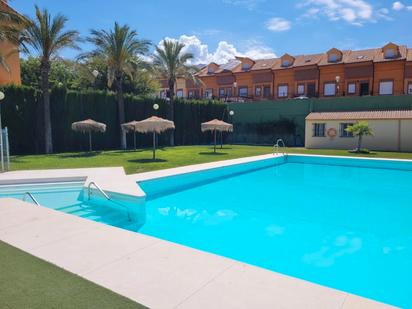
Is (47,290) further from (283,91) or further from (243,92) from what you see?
(243,92)

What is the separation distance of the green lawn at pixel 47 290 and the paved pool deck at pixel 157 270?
0.41 feet

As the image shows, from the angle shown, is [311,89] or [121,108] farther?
[311,89]

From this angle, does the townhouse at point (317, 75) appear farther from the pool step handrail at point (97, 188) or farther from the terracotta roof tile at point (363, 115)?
the pool step handrail at point (97, 188)

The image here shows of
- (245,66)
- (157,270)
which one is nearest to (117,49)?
(157,270)

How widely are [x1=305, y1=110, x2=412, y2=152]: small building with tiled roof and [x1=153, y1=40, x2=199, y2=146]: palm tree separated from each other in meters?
10.2

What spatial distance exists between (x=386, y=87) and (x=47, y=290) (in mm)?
34503

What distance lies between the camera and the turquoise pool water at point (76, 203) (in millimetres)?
7043

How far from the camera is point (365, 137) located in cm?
2227

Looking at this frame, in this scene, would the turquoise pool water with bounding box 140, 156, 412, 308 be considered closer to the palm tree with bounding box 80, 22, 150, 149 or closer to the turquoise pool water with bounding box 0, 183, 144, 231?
the turquoise pool water with bounding box 0, 183, 144, 231

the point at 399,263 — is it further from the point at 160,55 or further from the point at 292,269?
the point at 160,55

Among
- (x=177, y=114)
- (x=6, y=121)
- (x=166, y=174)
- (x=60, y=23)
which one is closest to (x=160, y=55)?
(x=177, y=114)

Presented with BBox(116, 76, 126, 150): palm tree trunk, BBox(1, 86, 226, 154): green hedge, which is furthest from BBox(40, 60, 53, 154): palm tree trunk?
BBox(116, 76, 126, 150): palm tree trunk

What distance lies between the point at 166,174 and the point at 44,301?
307 inches

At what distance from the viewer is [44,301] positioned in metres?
2.86
